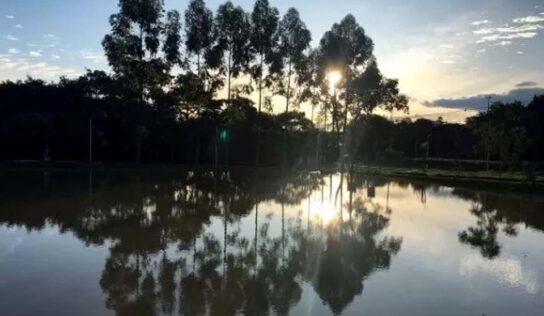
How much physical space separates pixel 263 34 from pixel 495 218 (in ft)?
96.8

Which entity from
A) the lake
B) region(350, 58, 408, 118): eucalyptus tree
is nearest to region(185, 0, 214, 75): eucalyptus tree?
region(350, 58, 408, 118): eucalyptus tree

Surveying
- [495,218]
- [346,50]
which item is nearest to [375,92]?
[346,50]

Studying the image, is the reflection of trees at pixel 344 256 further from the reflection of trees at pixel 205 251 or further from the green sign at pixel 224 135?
the green sign at pixel 224 135

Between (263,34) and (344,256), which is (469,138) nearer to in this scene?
(263,34)

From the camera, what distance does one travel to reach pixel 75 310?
7117mm

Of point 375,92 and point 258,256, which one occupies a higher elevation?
point 375,92

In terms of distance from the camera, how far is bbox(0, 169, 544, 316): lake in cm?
785

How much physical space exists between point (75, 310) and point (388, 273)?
556 cm

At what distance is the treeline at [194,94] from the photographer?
4000 cm

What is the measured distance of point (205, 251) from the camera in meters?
11.3

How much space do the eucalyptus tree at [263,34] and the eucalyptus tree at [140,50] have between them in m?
6.30

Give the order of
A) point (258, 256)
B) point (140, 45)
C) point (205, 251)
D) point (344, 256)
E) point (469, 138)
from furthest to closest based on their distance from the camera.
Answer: point (469, 138), point (140, 45), point (344, 256), point (205, 251), point (258, 256)

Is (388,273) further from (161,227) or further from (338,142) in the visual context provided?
(338,142)

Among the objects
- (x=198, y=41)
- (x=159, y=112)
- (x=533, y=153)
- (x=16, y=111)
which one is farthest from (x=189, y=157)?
(x=533, y=153)
